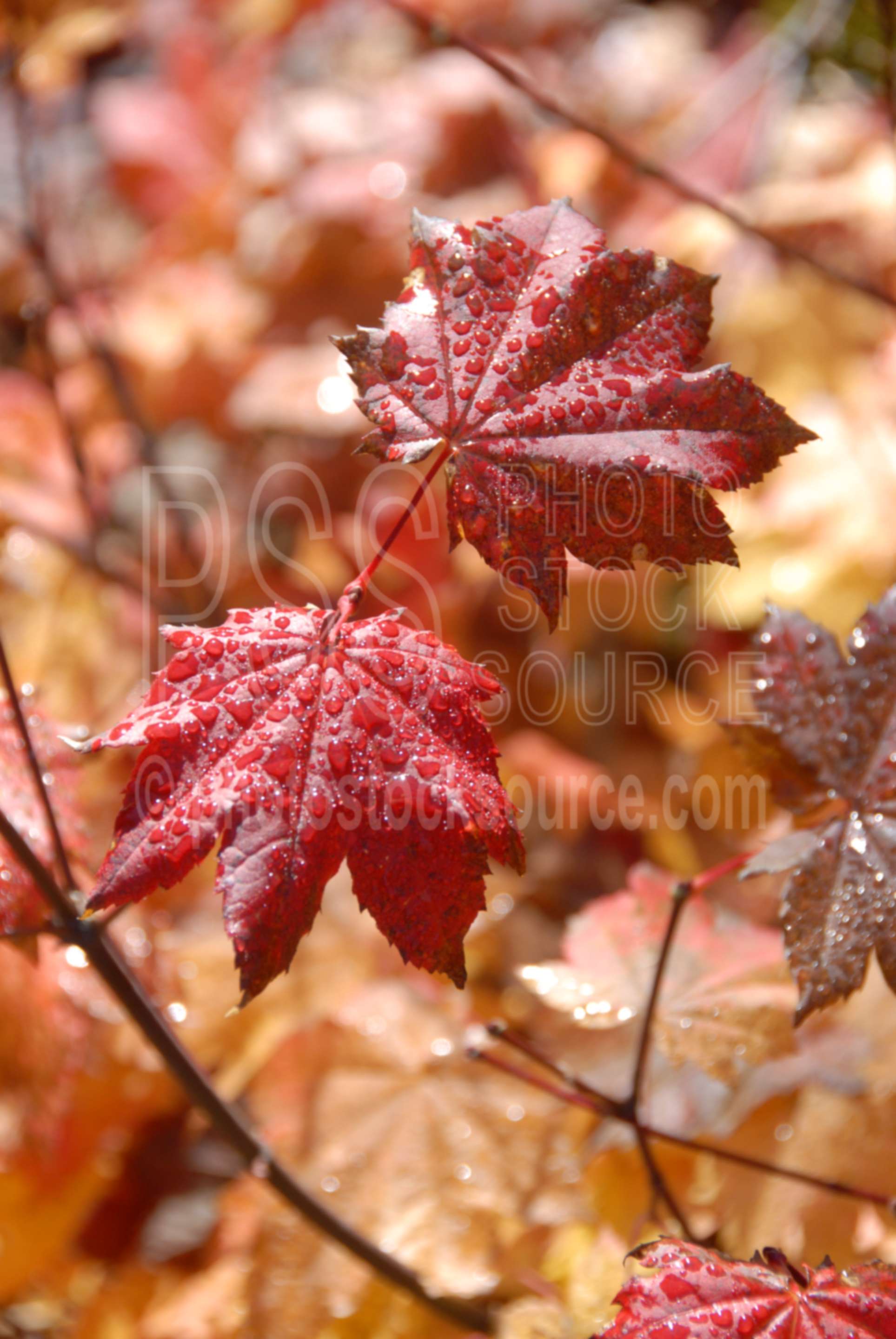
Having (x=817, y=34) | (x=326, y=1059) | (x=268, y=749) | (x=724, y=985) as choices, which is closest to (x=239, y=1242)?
(x=326, y=1059)

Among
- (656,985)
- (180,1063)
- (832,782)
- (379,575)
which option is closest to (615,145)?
(379,575)

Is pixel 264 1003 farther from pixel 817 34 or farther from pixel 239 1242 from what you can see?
pixel 817 34

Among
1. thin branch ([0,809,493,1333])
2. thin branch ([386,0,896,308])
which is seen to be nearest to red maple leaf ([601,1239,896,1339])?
thin branch ([0,809,493,1333])

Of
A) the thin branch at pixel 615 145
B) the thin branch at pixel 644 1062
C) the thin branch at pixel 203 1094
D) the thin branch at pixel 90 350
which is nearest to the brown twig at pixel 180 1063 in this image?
the thin branch at pixel 203 1094

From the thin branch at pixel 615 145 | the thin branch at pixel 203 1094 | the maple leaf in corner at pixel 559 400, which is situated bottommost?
the thin branch at pixel 203 1094

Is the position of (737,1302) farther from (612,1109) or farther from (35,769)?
(35,769)

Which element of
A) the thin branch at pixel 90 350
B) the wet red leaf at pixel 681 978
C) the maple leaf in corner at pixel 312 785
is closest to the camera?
the maple leaf in corner at pixel 312 785

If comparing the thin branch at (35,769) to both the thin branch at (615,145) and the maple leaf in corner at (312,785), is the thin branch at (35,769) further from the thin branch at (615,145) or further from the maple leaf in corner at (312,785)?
the thin branch at (615,145)
